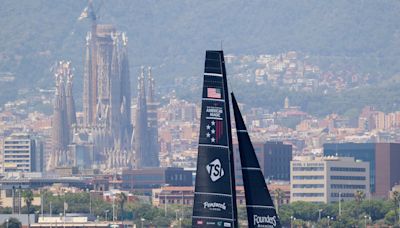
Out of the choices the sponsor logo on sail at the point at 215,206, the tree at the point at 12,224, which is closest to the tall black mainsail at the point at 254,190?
the sponsor logo on sail at the point at 215,206

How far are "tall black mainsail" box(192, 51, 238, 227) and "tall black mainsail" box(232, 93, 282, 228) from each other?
119cm

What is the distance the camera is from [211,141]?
4375cm

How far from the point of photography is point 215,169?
43.8m

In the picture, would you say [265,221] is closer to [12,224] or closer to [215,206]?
[215,206]

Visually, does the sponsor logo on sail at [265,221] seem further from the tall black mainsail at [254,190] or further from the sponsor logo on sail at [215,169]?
the sponsor logo on sail at [215,169]

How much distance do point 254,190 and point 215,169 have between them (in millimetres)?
1701

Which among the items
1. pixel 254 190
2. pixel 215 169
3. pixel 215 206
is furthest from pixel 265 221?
pixel 215 169

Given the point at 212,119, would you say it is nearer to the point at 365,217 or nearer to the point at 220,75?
the point at 220,75

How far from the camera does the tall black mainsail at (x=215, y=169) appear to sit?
143 feet

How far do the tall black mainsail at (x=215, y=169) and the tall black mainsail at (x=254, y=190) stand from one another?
1.19 metres

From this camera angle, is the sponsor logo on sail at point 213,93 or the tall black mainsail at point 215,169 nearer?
the sponsor logo on sail at point 213,93

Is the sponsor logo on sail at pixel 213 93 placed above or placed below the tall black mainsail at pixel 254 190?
above

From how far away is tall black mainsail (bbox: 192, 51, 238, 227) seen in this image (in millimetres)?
43500

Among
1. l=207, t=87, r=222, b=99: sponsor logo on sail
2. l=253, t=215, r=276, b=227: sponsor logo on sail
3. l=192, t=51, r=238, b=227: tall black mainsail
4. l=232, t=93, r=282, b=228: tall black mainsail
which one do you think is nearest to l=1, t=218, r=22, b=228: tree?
l=232, t=93, r=282, b=228: tall black mainsail
